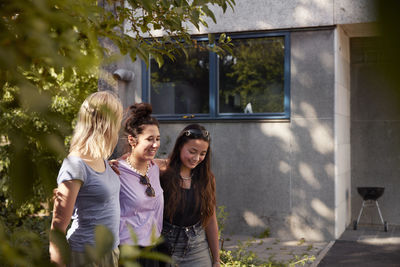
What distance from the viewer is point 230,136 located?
8266 mm

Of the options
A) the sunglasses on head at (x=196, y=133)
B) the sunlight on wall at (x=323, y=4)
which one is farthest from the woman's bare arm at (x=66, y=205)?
the sunlight on wall at (x=323, y=4)

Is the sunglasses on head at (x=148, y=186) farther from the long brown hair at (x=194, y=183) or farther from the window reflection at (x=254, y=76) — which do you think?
the window reflection at (x=254, y=76)

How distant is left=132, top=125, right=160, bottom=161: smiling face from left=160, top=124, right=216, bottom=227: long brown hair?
25 centimetres

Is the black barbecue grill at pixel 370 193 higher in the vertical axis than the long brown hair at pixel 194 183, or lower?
lower

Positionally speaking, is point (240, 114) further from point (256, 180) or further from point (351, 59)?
point (351, 59)

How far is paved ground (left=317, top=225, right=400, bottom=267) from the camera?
634cm

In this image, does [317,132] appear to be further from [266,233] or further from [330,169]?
[266,233]

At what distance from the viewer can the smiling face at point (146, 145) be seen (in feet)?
11.2

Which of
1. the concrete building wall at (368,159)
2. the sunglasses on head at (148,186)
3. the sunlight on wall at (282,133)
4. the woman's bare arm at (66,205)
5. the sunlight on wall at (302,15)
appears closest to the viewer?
the woman's bare arm at (66,205)

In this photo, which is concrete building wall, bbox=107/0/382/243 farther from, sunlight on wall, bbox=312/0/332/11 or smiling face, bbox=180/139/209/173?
smiling face, bbox=180/139/209/173

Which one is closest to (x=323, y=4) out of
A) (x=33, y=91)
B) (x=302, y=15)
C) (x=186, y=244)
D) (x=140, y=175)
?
(x=302, y=15)

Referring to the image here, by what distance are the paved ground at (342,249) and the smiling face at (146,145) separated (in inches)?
110

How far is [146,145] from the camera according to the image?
11.2ft

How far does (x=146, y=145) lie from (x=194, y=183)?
462mm
